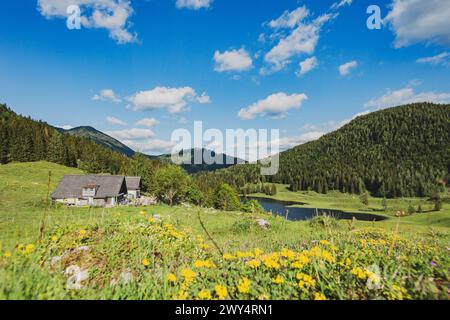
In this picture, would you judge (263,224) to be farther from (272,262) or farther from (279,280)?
(279,280)

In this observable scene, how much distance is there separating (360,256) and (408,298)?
140cm

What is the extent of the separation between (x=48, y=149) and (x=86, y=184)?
161 feet

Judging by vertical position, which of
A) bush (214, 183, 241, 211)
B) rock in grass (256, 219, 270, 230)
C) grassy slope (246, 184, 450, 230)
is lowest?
grassy slope (246, 184, 450, 230)

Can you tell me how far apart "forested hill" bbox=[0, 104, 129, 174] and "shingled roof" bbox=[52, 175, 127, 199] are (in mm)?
39407

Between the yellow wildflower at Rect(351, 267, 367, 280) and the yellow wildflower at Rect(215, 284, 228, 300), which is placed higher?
the yellow wildflower at Rect(351, 267, 367, 280)

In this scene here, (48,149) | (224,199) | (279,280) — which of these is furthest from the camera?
(48,149)

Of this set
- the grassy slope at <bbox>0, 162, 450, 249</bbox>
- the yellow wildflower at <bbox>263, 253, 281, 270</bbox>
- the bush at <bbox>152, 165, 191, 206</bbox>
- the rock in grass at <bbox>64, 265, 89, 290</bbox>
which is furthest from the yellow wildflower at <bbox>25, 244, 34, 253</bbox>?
the bush at <bbox>152, 165, 191, 206</bbox>

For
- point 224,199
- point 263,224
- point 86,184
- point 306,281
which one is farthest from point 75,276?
point 224,199

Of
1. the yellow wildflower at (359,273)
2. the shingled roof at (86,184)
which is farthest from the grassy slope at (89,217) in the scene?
the shingled roof at (86,184)

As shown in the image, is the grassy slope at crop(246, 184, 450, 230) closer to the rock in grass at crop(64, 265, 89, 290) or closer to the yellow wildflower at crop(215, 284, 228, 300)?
the yellow wildflower at crop(215, 284, 228, 300)

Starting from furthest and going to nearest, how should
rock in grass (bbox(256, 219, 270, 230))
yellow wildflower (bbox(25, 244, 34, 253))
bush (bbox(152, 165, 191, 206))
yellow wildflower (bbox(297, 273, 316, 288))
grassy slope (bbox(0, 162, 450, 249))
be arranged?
1. bush (bbox(152, 165, 191, 206))
2. rock in grass (bbox(256, 219, 270, 230))
3. grassy slope (bbox(0, 162, 450, 249))
4. yellow wildflower (bbox(25, 244, 34, 253))
5. yellow wildflower (bbox(297, 273, 316, 288))

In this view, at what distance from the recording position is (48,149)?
84625 millimetres

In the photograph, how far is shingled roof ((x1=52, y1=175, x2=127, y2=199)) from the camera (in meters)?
47.0
